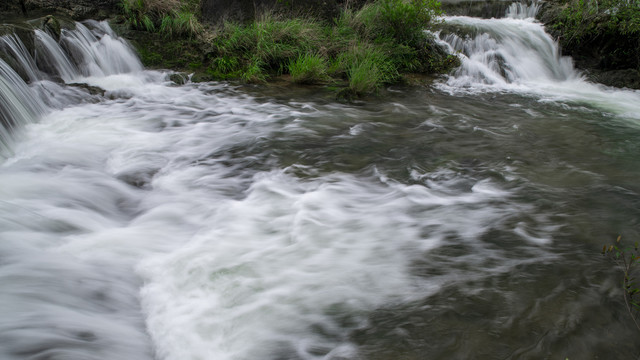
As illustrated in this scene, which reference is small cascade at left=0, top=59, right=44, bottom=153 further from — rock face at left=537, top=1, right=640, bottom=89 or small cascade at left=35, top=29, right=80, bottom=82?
rock face at left=537, top=1, right=640, bottom=89

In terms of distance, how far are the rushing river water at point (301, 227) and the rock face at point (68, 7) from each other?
2612mm

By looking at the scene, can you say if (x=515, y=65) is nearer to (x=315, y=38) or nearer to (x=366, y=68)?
(x=366, y=68)

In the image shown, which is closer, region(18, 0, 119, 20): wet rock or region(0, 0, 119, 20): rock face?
region(0, 0, 119, 20): rock face

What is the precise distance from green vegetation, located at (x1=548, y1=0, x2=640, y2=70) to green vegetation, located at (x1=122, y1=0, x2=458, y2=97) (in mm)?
3223

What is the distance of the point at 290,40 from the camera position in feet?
26.8

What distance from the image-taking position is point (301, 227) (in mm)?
3242

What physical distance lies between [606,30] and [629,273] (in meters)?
9.03

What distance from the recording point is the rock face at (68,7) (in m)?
8.27

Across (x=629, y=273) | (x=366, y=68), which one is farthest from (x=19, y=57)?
(x=629, y=273)

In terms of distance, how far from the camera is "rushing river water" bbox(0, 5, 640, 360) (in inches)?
84.4

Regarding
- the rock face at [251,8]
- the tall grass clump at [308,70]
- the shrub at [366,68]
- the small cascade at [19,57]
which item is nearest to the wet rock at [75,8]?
the rock face at [251,8]

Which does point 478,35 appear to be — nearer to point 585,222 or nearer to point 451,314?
point 585,222

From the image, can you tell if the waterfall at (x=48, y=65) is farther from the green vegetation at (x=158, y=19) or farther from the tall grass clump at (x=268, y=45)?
the tall grass clump at (x=268, y=45)

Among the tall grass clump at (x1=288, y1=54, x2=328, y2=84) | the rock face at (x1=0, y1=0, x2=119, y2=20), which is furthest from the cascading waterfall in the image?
the rock face at (x1=0, y1=0, x2=119, y2=20)
